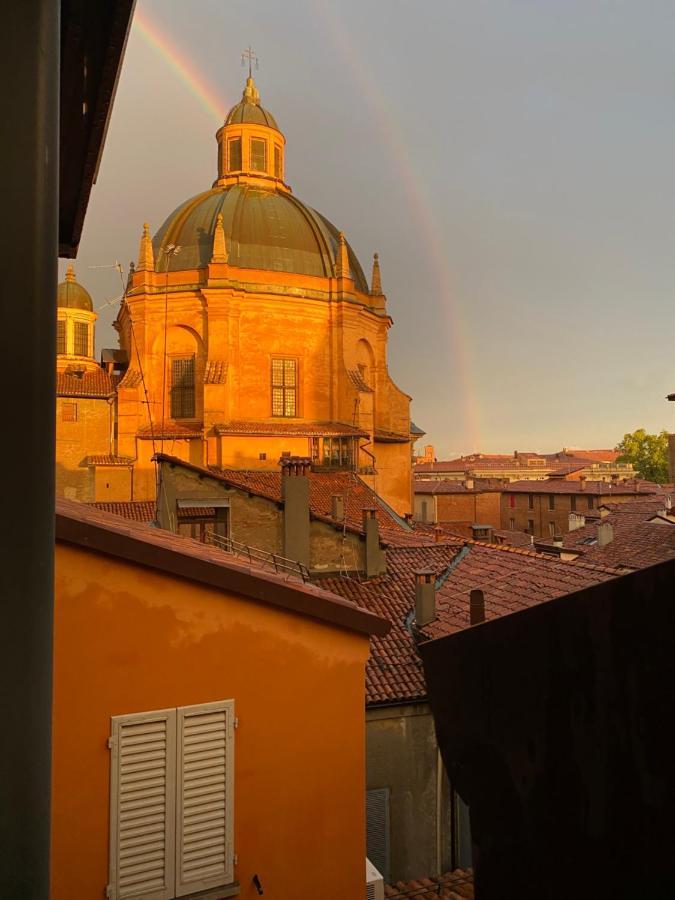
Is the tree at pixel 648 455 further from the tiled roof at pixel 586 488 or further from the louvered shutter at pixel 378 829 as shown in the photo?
the louvered shutter at pixel 378 829

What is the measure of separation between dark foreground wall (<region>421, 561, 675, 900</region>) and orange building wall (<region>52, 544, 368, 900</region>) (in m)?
3.48

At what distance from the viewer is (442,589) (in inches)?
525

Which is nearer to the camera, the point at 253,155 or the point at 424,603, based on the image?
the point at 424,603

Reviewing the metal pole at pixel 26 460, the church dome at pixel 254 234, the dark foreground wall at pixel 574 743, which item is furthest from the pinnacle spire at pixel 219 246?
the dark foreground wall at pixel 574 743

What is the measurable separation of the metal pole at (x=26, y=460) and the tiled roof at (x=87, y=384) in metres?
35.3

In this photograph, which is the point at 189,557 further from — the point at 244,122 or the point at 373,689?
the point at 244,122

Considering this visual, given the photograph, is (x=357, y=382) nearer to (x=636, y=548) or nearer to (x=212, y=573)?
(x=636, y=548)

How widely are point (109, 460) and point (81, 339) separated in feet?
→ 48.1

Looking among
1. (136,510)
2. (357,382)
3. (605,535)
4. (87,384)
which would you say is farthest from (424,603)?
(87,384)

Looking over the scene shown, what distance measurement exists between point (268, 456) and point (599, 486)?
29596mm

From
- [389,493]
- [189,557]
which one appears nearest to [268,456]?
[389,493]

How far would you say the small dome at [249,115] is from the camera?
144 ft

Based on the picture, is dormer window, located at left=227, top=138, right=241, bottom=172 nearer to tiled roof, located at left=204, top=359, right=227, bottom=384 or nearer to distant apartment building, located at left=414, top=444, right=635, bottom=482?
tiled roof, located at left=204, top=359, right=227, bottom=384

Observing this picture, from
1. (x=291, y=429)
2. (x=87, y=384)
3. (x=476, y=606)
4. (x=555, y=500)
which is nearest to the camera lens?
(x=476, y=606)
